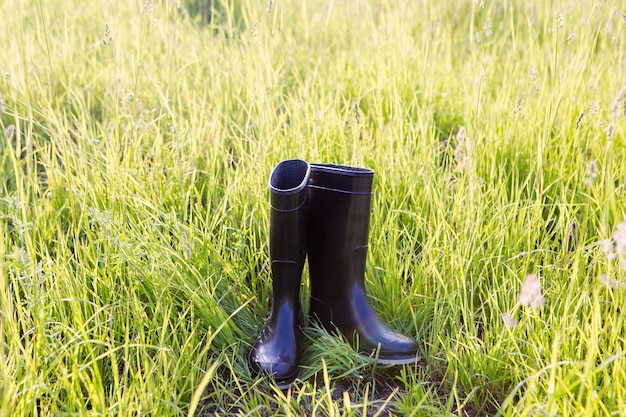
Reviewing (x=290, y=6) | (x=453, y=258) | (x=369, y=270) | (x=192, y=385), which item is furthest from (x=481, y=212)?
(x=290, y=6)

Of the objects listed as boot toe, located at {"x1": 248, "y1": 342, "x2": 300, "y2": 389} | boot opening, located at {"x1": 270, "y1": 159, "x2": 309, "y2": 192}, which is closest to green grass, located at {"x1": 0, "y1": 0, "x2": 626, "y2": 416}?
boot toe, located at {"x1": 248, "y1": 342, "x2": 300, "y2": 389}

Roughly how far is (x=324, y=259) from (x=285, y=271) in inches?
5.3

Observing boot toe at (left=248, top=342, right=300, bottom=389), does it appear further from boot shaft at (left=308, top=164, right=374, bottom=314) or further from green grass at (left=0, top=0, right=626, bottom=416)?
boot shaft at (left=308, top=164, right=374, bottom=314)

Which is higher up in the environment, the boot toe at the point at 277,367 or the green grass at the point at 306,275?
the green grass at the point at 306,275

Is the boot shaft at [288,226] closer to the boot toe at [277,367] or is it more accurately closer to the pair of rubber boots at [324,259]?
the pair of rubber boots at [324,259]

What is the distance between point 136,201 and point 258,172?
450 millimetres

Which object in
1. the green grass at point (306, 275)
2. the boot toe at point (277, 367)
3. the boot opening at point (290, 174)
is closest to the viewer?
the green grass at point (306, 275)

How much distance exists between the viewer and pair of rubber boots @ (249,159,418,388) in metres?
1.64

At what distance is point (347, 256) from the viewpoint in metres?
1.72

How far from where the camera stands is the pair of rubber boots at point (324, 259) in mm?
1645

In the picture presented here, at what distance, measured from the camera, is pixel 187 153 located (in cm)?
230

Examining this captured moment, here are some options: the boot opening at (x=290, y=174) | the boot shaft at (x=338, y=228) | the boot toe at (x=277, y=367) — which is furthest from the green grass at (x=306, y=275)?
the boot opening at (x=290, y=174)

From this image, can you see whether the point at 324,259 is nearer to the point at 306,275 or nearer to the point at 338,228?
the point at 338,228

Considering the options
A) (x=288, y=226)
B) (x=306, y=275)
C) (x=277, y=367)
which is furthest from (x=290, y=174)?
(x=277, y=367)
